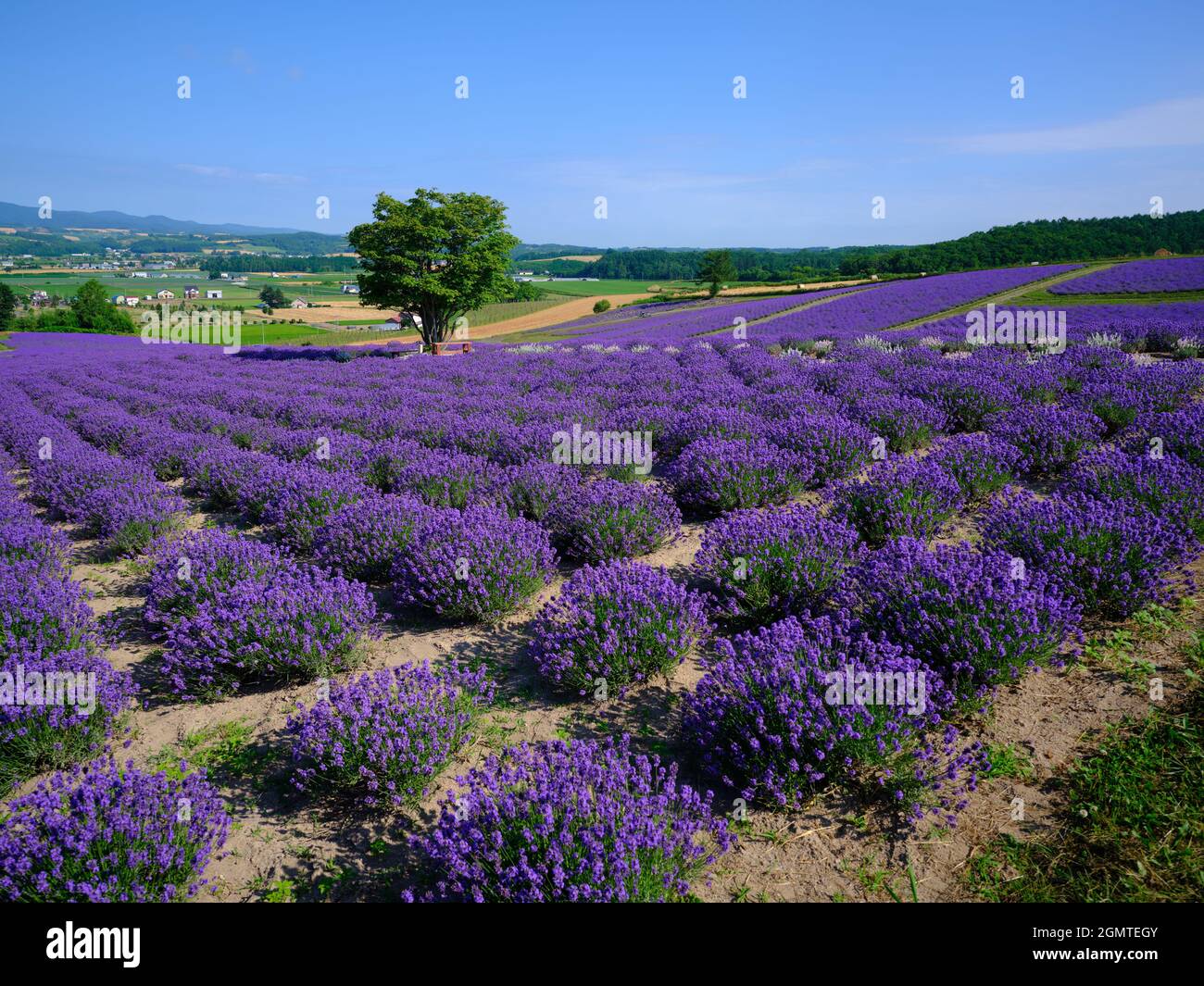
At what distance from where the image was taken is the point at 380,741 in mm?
2717

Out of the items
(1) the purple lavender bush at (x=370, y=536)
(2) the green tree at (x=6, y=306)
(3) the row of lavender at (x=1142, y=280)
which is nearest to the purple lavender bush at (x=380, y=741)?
(1) the purple lavender bush at (x=370, y=536)

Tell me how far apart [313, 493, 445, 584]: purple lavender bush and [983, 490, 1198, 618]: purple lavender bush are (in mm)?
4039

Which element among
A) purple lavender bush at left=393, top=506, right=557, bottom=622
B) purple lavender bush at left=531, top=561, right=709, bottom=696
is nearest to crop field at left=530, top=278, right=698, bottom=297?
purple lavender bush at left=393, top=506, right=557, bottom=622

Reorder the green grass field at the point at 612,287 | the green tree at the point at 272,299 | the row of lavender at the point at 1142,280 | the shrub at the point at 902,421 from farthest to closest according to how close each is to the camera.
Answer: the green grass field at the point at 612,287
the green tree at the point at 272,299
the row of lavender at the point at 1142,280
the shrub at the point at 902,421

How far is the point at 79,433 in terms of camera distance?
10797 mm

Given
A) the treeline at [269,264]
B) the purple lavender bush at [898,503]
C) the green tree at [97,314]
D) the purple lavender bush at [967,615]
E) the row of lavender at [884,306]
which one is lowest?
the purple lavender bush at [967,615]

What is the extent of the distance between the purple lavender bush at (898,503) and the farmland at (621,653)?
0.10 ft

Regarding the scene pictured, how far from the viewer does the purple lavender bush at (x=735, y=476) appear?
18.9ft

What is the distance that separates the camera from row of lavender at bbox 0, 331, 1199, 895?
274cm

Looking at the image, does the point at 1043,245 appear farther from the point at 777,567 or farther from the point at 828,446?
the point at 777,567

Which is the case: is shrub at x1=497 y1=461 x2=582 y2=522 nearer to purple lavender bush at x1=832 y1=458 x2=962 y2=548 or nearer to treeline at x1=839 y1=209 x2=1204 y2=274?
purple lavender bush at x1=832 y1=458 x2=962 y2=548

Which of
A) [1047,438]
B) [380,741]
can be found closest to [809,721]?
[380,741]

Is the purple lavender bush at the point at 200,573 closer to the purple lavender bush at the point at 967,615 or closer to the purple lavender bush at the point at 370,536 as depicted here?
the purple lavender bush at the point at 370,536
